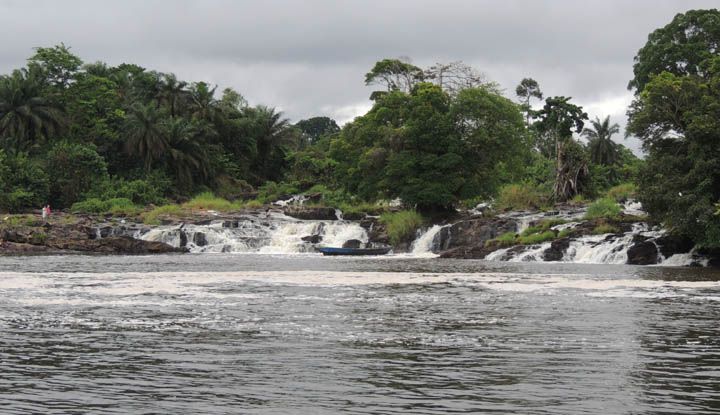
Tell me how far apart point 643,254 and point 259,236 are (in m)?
27.3

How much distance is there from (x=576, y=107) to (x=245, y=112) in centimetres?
4618

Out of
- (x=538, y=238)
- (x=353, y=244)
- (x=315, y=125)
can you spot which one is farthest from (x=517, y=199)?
(x=315, y=125)

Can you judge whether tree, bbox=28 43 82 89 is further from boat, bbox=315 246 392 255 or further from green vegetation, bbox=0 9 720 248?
boat, bbox=315 246 392 255

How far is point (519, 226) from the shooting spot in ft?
188

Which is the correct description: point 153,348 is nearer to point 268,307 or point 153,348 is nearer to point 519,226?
point 268,307

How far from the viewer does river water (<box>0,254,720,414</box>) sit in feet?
40.2

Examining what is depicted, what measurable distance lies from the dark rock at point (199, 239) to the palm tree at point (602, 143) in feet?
211

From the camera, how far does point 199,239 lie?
62844 millimetres

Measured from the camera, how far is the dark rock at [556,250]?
49000 millimetres

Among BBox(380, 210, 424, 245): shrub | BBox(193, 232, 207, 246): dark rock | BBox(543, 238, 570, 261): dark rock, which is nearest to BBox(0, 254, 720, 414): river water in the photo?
BBox(543, 238, 570, 261): dark rock

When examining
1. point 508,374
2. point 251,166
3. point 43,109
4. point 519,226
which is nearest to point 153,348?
point 508,374

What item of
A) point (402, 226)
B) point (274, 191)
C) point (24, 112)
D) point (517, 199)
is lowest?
point (402, 226)

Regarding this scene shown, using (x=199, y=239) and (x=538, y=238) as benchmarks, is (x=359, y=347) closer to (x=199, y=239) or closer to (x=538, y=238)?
(x=538, y=238)

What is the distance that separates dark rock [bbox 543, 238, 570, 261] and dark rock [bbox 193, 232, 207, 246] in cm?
2447
